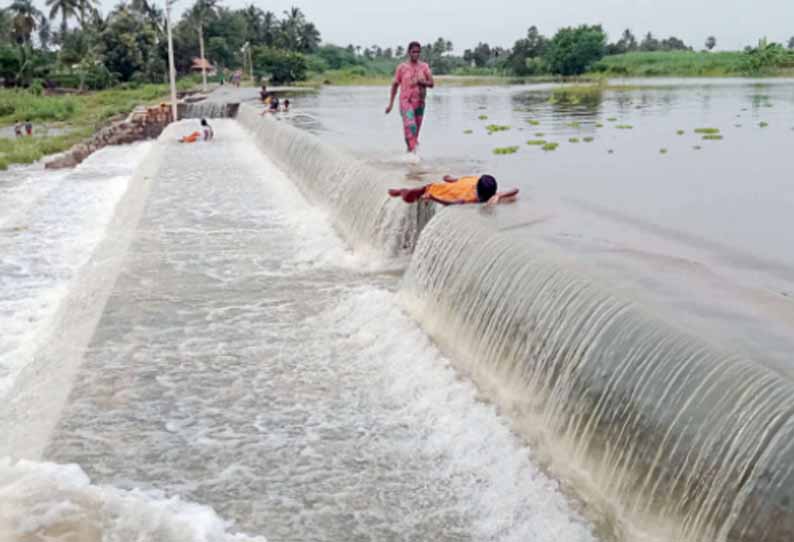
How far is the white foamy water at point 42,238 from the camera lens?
7405 millimetres

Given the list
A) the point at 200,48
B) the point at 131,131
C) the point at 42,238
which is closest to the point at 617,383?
the point at 42,238

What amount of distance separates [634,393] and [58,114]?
120ft

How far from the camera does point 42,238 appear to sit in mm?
11367

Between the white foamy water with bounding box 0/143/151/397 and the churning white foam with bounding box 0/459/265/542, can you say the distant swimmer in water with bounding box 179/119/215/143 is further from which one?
the churning white foam with bounding box 0/459/265/542

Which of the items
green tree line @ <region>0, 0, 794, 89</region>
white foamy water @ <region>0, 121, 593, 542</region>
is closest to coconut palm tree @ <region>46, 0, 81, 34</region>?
green tree line @ <region>0, 0, 794, 89</region>

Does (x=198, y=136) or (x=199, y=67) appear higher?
(x=199, y=67)

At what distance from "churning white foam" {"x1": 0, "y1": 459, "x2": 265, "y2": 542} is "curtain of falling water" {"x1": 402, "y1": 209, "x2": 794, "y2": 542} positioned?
1797mm

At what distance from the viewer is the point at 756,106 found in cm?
2597

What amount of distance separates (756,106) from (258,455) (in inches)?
973

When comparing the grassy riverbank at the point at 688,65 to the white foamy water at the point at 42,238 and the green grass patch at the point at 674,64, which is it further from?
the white foamy water at the point at 42,238

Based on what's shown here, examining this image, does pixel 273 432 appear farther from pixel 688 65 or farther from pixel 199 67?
pixel 688 65

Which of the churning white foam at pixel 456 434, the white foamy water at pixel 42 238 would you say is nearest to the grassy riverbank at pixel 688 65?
the white foamy water at pixel 42 238

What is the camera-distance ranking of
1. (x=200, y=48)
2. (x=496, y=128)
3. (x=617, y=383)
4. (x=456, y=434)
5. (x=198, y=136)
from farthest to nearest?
(x=200, y=48)
(x=198, y=136)
(x=496, y=128)
(x=456, y=434)
(x=617, y=383)

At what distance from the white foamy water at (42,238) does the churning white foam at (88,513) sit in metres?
1.64
